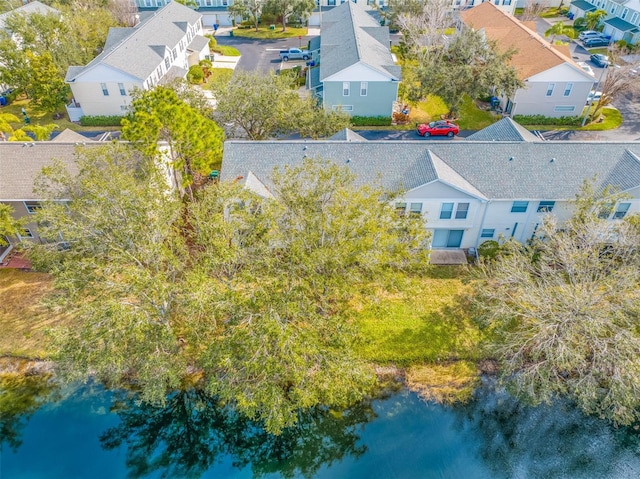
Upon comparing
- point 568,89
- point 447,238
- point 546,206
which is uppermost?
point 568,89

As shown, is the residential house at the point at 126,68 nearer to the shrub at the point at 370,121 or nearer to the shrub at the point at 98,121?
the shrub at the point at 98,121

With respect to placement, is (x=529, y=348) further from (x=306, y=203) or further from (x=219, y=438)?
(x=219, y=438)

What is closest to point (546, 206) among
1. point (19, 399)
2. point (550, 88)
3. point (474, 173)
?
point (474, 173)

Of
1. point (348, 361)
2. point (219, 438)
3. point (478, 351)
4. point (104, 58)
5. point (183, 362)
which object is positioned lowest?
point (219, 438)

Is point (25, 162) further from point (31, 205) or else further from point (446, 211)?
point (446, 211)

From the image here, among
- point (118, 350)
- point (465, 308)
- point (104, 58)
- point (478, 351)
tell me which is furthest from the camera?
point (104, 58)

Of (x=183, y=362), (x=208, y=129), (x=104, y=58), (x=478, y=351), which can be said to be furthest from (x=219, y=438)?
(x=104, y=58)

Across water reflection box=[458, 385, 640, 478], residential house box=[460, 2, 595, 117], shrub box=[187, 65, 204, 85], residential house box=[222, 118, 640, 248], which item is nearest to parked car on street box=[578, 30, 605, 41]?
residential house box=[460, 2, 595, 117]

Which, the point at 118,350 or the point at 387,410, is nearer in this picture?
the point at 118,350

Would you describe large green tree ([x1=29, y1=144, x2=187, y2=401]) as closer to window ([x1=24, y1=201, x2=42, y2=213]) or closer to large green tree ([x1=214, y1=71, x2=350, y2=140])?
window ([x1=24, y1=201, x2=42, y2=213])
